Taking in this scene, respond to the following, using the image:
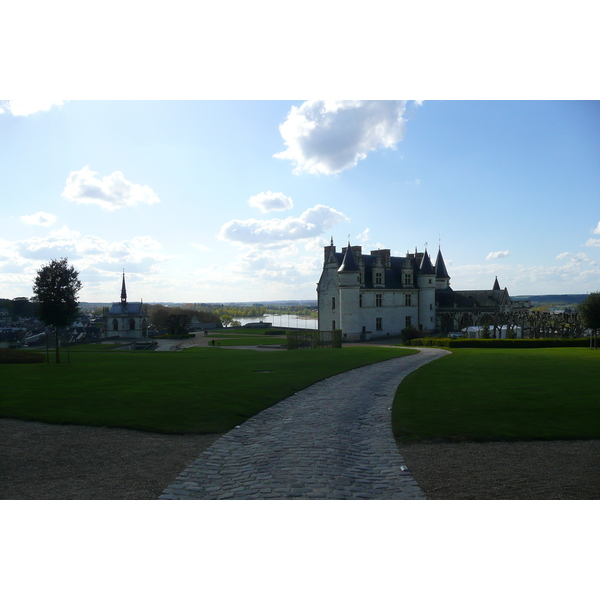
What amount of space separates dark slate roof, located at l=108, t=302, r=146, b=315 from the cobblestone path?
67.7 m

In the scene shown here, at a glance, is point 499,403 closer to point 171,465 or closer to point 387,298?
point 171,465

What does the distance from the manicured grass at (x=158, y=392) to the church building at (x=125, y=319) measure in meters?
53.6

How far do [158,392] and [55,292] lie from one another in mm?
Answer: 15168

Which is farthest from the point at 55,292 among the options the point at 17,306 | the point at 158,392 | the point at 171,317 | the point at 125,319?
the point at 17,306

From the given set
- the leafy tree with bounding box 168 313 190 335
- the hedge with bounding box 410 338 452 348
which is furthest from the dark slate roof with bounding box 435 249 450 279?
the leafy tree with bounding box 168 313 190 335

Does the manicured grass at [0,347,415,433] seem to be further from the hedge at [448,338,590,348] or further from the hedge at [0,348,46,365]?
the hedge at [448,338,590,348]

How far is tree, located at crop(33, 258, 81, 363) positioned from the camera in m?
26.2

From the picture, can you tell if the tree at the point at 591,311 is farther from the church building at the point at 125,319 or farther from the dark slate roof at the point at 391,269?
the church building at the point at 125,319

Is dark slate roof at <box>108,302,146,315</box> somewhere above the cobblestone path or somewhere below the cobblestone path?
above

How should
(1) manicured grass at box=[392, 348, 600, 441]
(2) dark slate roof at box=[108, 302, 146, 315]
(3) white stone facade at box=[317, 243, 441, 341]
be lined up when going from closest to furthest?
(1) manicured grass at box=[392, 348, 600, 441]
(3) white stone facade at box=[317, 243, 441, 341]
(2) dark slate roof at box=[108, 302, 146, 315]

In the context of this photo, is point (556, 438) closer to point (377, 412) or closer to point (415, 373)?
point (377, 412)

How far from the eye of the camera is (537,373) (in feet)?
64.7

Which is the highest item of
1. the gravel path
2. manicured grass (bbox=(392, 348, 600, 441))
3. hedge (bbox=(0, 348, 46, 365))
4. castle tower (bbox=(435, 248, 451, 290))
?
castle tower (bbox=(435, 248, 451, 290))
